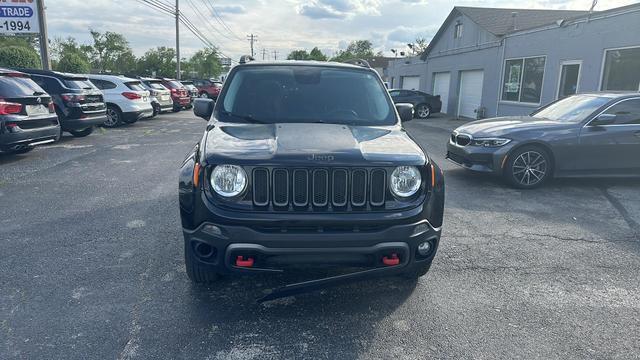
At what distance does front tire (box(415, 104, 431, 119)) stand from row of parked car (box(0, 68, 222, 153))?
11627 millimetres

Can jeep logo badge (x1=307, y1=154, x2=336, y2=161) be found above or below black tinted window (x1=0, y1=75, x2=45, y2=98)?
below

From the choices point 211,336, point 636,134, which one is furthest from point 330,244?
point 636,134

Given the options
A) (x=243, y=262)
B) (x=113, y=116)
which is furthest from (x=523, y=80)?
(x=243, y=262)

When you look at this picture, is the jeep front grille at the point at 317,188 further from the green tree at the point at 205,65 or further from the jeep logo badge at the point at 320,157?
the green tree at the point at 205,65

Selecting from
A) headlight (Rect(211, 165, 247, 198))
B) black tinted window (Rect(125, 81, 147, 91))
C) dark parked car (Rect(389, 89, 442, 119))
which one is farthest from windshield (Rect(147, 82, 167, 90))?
headlight (Rect(211, 165, 247, 198))

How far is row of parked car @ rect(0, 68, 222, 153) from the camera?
25.5ft

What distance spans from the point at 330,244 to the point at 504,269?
6.86ft

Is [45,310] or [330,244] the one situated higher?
[330,244]

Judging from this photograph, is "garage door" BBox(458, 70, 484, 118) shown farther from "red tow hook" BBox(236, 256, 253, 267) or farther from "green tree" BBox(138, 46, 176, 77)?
"green tree" BBox(138, 46, 176, 77)

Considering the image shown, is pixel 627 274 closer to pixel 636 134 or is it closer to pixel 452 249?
pixel 452 249

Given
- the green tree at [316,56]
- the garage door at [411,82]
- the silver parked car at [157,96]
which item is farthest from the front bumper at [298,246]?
the green tree at [316,56]

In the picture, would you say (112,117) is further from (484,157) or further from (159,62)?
(159,62)

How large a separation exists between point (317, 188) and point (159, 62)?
229 ft

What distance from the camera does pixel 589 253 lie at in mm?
4441
